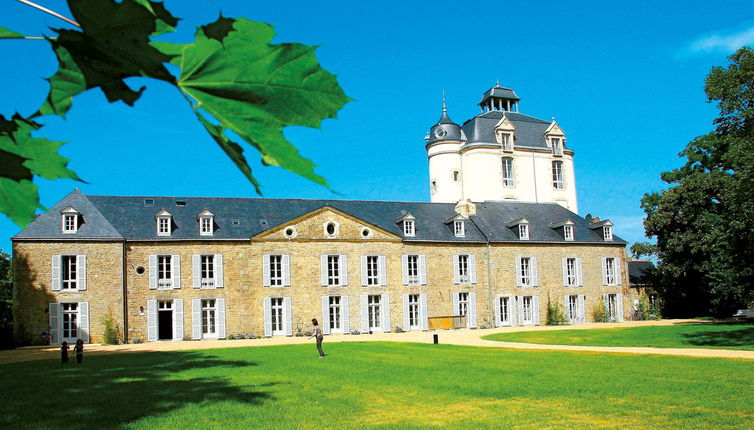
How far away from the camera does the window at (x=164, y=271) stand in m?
30.4

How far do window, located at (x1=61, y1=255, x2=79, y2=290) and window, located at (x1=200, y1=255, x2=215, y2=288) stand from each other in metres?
5.48

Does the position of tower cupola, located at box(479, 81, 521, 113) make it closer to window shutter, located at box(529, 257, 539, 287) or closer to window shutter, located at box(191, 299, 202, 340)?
window shutter, located at box(529, 257, 539, 287)

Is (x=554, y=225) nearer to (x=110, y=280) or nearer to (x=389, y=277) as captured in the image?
(x=389, y=277)

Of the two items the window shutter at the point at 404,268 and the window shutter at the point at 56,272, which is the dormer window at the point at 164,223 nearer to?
the window shutter at the point at 56,272

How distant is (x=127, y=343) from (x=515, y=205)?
2360 cm

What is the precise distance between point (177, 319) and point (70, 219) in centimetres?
658

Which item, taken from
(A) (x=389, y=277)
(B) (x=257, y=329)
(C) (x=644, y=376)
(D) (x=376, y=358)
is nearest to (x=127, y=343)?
(B) (x=257, y=329)

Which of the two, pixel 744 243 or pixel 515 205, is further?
pixel 515 205

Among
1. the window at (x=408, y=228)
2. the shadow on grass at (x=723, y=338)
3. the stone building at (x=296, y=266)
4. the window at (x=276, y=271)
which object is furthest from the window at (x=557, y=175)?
the window at (x=276, y=271)

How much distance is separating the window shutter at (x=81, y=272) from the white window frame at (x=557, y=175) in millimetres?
31382

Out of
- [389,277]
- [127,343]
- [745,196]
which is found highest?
[745,196]

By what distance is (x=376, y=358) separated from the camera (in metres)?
19.0

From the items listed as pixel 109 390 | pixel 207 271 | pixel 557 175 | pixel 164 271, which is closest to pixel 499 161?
pixel 557 175

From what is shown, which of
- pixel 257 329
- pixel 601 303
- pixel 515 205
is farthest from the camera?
pixel 515 205
